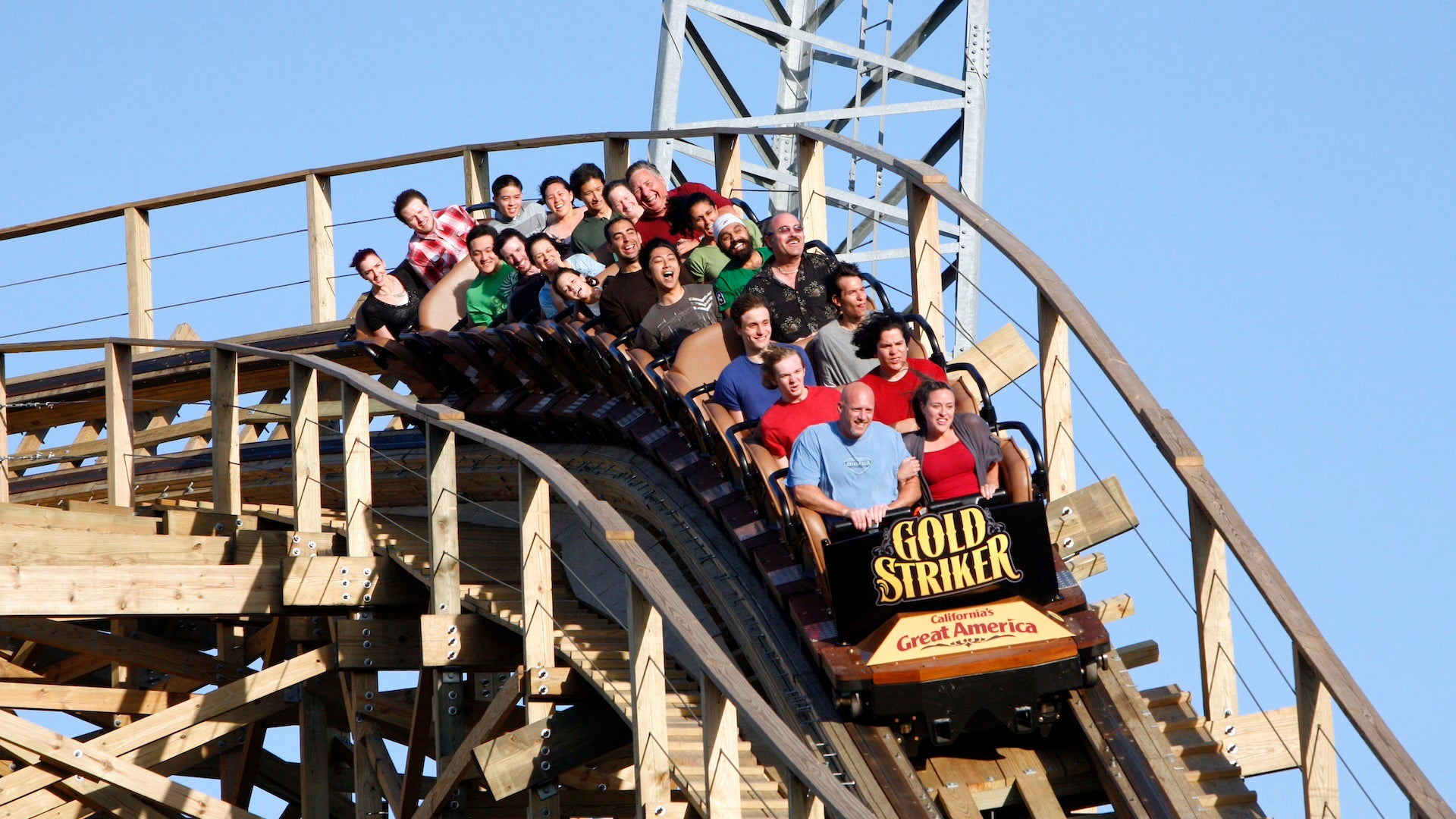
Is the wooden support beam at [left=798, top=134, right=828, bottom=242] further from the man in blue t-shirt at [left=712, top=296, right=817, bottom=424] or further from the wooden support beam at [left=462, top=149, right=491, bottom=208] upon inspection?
the wooden support beam at [left=462, top=149, right=491, bottom=208]

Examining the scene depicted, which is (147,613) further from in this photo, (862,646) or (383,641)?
(862,646)

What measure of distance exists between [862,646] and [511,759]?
1.34 metres

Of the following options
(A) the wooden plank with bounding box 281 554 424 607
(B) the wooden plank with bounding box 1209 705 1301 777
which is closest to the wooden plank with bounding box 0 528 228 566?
(A) the wooden plank with bounding box 281 554 424 607

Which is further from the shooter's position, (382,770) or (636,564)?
(382,770)

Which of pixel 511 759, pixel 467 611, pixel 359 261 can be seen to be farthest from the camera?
pixel 359 261

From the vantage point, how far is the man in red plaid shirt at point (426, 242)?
11781 mm

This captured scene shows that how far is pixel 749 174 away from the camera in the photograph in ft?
49.5

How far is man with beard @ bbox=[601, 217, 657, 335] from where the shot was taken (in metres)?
9.55

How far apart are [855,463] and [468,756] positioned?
1.78 meters

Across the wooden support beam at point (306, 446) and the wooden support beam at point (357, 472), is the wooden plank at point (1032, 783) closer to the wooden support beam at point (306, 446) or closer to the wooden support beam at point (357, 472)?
the wooden support beam at point (357, 472)

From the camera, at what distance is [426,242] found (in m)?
11.9

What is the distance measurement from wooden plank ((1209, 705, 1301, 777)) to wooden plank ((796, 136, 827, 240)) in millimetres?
4311

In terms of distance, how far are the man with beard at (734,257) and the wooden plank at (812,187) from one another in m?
0.60

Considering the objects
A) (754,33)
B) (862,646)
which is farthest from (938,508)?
(754,33)
